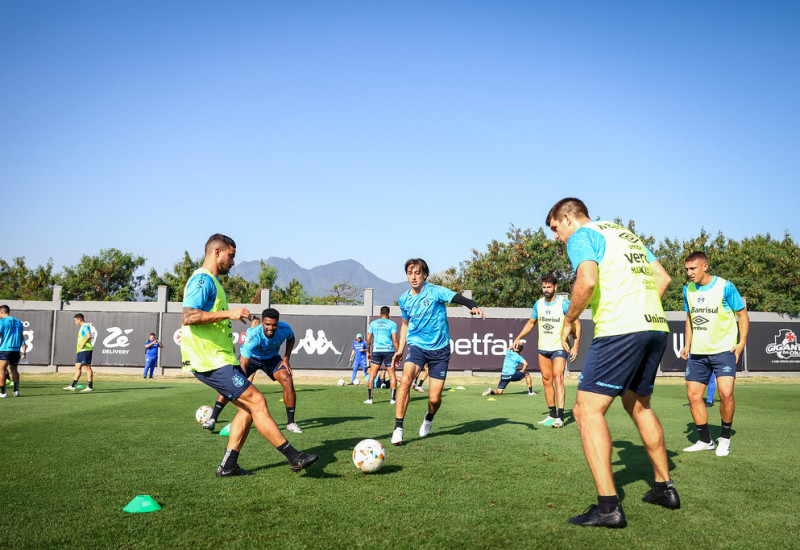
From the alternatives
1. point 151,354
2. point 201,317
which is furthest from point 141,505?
point 151,354

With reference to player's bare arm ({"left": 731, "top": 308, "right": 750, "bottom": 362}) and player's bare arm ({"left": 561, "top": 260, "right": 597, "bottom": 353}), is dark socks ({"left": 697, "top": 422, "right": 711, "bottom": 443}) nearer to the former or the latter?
player's bare arm ({"left": 731, "top": 308, "right": 750, "bottom": 362})

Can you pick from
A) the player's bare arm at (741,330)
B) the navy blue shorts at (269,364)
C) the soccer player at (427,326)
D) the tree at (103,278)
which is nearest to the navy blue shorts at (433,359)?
the soccer player at (427,326)

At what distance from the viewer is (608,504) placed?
347 cm

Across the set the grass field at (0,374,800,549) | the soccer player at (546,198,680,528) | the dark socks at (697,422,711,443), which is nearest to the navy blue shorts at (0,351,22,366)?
the grass field at (0,374,800,549)

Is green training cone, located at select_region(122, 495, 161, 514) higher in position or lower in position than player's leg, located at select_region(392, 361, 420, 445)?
lower

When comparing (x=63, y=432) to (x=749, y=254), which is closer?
(x=63, y=432)

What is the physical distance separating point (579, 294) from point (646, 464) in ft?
9.08

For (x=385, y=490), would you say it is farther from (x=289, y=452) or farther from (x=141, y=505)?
(x=141, y=505)

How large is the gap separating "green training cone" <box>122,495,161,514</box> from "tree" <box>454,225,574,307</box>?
40491 millimetres

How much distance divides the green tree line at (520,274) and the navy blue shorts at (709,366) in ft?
114

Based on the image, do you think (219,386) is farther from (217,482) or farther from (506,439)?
(506,439)

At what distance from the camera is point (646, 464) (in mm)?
5422

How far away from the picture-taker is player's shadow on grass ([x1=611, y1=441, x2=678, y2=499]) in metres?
4.73

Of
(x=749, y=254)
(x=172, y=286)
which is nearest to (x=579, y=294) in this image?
A: (x=749, y=254)
